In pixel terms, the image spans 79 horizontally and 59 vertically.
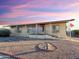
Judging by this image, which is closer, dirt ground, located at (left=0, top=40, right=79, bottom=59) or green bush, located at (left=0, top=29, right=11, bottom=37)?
dirt ground, located at (left=0, top=40, right=79, bottom=59)

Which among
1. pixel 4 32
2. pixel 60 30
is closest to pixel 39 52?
pixel 60 30

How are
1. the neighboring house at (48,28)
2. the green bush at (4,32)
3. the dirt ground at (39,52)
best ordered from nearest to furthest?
the dirt ground at (39,52), the neighboring house at (48,28), the green bush at (4,32)

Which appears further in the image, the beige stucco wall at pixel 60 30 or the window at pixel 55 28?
the window at pixel 55 28

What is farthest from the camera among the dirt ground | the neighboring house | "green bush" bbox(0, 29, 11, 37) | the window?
"green bush" bbox(0, 29, 11, 37)

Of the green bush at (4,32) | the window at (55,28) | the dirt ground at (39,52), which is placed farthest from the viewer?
the green bush at (4,32)

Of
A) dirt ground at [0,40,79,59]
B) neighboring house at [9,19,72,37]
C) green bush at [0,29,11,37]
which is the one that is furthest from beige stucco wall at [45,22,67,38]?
dirt ground at [0,40,79,59]

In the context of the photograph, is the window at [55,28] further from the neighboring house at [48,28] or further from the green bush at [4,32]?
the green bush at [4,32]

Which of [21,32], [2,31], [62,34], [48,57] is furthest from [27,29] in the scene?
[48,57]

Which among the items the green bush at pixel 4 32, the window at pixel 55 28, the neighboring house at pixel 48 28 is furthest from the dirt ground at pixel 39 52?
the green bush at pixel 4 32

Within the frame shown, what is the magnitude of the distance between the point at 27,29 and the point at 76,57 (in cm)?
2819

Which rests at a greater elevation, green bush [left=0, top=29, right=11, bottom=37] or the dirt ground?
green bush [left=0, top=29, right=11, bottom=37]

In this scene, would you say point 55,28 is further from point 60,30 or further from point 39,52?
point 39,52

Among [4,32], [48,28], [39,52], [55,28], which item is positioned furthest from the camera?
[4,32]

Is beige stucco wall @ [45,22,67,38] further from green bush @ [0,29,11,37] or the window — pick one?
green bush @ [0,29,11,37]
